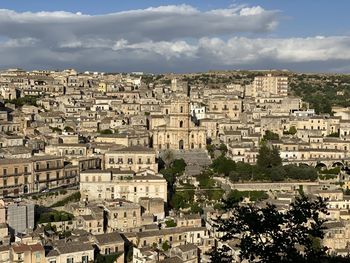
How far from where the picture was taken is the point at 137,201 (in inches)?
1239

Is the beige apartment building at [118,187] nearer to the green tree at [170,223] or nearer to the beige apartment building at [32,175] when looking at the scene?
the beige apartment building at [32,175]

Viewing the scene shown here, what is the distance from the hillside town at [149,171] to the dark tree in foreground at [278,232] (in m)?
3.93

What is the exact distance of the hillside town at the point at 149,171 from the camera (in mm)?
26266

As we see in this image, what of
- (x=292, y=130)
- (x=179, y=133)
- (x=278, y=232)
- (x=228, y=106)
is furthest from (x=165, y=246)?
(x=228, y=106)

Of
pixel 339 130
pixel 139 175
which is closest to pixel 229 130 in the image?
pixel 339 130

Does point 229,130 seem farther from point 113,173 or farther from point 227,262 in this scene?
point 227,262

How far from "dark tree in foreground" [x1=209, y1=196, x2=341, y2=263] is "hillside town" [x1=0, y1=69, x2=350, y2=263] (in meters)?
3.93

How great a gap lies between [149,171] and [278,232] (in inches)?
989

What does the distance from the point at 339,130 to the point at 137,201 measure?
24.7 meters

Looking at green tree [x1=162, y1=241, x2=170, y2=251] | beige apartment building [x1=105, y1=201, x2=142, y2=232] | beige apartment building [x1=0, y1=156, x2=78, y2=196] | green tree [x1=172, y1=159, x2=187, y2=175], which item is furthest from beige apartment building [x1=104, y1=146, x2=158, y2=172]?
green tree [x1=162, y1=241, x2=170, y2=251]

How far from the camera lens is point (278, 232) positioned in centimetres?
906

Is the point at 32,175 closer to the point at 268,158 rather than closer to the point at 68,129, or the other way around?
the point at 268,158

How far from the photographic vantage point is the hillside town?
1034 inches

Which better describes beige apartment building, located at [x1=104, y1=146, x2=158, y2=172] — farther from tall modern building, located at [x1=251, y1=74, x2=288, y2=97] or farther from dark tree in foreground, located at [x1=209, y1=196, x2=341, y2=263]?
tall modern building, located at [x1=251, y1=74, x2=288, y2=97]
